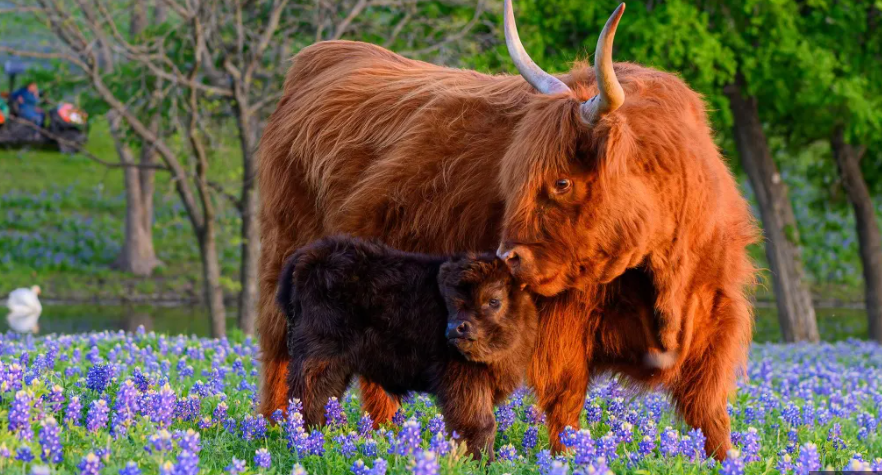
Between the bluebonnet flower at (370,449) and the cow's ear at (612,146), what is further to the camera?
the cow's ear at (612,146)

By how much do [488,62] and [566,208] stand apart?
1164 centimetres

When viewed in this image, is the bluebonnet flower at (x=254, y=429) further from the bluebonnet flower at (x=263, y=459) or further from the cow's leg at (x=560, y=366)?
the cow's leg at (x=560, y=366)

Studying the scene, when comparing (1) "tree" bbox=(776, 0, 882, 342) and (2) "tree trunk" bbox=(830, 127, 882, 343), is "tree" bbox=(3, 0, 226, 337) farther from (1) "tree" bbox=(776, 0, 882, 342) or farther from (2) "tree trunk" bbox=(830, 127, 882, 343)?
(2) "tree trunk" bbox=(830, 127, 882, 343)

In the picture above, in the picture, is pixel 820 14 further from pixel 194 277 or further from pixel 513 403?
pixel 194 277

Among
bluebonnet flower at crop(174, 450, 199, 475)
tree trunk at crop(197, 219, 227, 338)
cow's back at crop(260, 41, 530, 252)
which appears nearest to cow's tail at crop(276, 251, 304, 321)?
cow's back at crop(260, 41, 530, 252)

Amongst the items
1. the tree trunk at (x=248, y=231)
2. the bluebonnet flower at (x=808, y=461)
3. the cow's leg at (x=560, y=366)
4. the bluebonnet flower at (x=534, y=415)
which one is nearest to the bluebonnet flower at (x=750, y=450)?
the bluebonnet flower at (x=808, y=461)

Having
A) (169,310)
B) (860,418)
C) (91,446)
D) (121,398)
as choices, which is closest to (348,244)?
(121,398)

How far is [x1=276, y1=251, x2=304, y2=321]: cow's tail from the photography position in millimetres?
5320

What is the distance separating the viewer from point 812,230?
29.4m

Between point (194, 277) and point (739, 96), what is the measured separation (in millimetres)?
14605

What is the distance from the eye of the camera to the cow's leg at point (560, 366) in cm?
518

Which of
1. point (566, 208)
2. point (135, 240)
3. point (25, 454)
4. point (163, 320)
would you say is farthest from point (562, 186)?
point (135, 240)

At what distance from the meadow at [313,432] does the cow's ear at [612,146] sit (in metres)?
1.21

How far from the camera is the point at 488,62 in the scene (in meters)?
16.1
